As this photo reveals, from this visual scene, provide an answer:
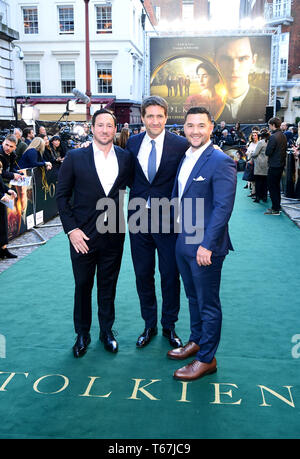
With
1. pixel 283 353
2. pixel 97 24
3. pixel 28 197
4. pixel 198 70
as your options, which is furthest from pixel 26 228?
pixel 97 24

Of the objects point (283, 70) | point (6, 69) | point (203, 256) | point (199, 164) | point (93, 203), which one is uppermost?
point (283, 70)

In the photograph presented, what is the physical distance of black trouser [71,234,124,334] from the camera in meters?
3.90

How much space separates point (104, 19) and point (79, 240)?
1077 inches

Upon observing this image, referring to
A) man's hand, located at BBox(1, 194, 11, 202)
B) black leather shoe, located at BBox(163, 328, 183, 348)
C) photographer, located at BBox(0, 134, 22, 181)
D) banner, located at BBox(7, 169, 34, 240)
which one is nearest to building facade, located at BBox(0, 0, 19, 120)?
banner, located at BBox(7, 169, 34, 240)

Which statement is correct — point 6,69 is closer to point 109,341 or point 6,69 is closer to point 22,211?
point 22,211

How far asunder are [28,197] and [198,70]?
19.9 metres

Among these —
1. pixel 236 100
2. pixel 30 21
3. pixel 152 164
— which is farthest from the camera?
pixel 30 21

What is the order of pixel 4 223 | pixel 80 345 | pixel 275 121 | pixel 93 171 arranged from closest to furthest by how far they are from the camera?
1. pixel 93 171
2. pixel 80 345
3. pixel 4 223
4. pixel 275 121

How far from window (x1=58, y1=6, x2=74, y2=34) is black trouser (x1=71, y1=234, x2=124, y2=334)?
27088mm

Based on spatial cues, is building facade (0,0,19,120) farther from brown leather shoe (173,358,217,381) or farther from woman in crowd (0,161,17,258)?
brown leather shoe (173,358,217,381)

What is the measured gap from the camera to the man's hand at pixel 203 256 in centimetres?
333

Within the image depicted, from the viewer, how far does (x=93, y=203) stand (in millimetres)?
3783

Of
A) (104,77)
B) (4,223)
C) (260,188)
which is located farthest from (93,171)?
(104,77)
